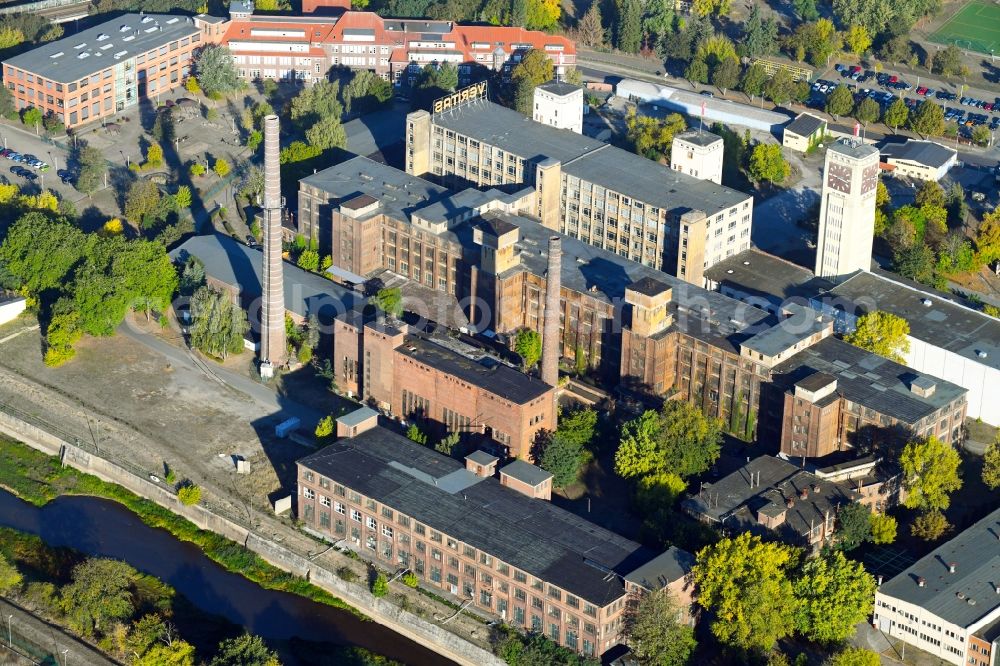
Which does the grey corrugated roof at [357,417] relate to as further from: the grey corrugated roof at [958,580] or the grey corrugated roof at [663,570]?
the grey corrugated roof at [958,580]

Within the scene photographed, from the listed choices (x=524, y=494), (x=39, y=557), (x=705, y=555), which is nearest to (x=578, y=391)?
(x=524, y=494)

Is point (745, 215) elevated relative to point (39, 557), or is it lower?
elevated

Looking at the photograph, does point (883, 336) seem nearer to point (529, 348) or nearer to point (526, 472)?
point (529, 348)

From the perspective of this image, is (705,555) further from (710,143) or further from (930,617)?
(710,143)

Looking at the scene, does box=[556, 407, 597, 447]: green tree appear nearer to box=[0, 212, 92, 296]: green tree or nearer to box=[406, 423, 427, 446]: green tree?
box=[406, 423, 427, 446]: green tree

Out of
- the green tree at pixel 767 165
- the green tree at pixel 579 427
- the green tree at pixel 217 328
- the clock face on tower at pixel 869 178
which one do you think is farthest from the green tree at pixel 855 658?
the green tree at pixel 767 165
